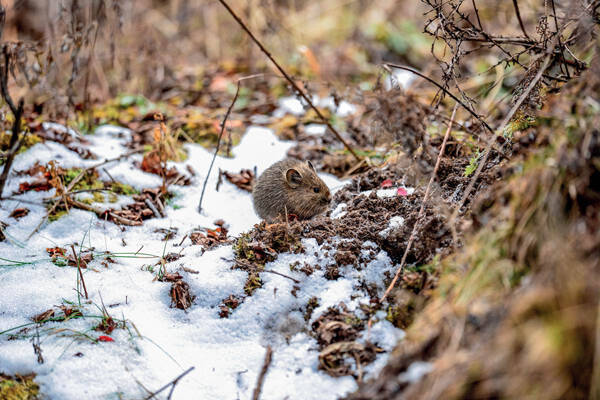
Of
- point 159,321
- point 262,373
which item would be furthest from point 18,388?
point 262,373

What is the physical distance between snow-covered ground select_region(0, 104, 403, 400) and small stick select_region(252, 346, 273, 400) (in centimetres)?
6

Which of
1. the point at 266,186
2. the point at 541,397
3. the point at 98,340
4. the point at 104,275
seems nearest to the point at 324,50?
the point at 266,186

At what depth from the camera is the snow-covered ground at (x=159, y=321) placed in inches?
101

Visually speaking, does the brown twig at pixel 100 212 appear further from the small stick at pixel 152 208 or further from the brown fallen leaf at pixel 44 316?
the brown fallen leaf at pixel 44 316

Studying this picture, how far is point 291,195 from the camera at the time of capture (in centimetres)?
478

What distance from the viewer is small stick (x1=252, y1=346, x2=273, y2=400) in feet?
7.91

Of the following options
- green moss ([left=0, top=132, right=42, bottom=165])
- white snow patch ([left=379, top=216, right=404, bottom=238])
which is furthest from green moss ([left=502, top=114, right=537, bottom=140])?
→ green moss ([left=0, top=132, right=42, bottom=165])

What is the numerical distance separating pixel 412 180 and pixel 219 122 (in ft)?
10.4

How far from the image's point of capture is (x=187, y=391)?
101 inches

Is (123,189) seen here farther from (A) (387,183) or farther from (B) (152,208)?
(A) (387,183)

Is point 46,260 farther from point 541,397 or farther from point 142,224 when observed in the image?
point 541,397

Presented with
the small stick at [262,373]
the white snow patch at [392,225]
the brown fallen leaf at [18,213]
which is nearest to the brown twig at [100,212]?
the brown fallen leaf at [18,213]

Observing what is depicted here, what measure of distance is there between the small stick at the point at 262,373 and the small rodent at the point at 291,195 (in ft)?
6.87

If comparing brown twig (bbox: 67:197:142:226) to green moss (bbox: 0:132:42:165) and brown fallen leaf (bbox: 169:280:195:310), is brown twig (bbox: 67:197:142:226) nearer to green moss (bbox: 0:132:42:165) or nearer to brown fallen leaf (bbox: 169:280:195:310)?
green moss (bbox: 0:132:42:165)
